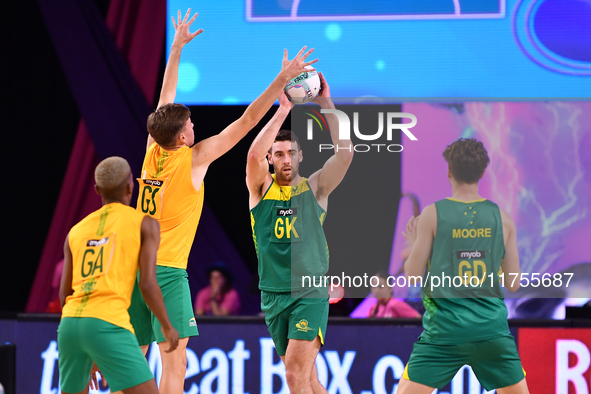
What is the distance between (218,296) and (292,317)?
331 cm

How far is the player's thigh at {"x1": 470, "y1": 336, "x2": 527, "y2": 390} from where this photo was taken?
3.64 m

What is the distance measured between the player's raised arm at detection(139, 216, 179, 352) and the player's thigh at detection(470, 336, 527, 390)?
1.63 metres

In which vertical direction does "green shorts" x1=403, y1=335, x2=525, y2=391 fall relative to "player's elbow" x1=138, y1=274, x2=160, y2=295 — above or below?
below

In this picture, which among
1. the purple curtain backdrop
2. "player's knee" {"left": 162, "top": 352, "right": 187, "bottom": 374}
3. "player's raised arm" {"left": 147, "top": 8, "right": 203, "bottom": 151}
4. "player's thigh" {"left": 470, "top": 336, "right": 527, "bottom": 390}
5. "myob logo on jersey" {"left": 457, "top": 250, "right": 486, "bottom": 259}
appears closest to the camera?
"player's thigh" {"left": 470, "top": 336, "right": 527, "bottom": 390}

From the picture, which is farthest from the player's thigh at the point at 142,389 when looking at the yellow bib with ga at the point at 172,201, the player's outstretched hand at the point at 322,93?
the player's outstretched hand at the point at 322,93

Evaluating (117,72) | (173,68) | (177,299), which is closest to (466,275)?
(177,299)

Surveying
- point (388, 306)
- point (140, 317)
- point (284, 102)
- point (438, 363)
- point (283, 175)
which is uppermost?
point (284, 102)

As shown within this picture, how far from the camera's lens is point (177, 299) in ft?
13.6

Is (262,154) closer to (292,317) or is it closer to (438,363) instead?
(292,317)

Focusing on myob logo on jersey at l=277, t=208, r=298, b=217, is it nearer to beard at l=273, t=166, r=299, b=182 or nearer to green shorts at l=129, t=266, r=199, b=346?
beard at l=273, t=166, r=299, b=182

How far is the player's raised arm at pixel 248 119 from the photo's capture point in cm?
431

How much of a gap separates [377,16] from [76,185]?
14.2ft

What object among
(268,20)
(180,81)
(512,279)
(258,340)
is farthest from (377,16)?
(512,279)

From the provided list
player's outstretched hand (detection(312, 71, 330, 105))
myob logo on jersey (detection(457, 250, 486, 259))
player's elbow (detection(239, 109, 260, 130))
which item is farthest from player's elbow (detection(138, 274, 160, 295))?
player's outstretched hand (detection(312, 71, 330, 105))
